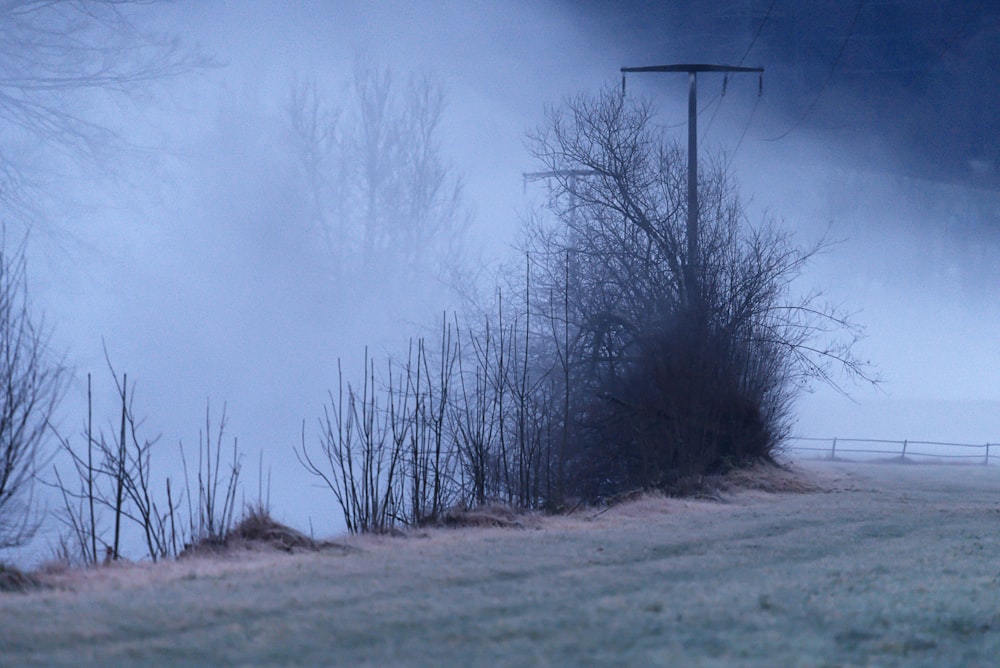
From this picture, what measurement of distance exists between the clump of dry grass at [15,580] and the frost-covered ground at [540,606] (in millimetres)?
233

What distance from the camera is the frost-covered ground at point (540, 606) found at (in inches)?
171

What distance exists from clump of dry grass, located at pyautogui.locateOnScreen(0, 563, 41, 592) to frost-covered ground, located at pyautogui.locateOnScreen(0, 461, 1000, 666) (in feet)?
0.76

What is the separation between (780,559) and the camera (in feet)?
25.0

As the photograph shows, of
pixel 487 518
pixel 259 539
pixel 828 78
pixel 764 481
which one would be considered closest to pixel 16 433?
pixel 259 539

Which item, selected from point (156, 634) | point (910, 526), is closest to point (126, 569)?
point (156, 634)

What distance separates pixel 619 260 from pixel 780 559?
13.0 metres

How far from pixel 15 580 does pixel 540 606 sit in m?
3.20

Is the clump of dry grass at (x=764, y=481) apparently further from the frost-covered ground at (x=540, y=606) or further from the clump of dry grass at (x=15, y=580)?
the clump of dry grass at (x=15, y=580)

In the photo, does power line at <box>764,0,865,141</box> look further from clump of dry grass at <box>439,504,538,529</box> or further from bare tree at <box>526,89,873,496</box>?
clump of dry grass at <box>439,504,538,529</box>

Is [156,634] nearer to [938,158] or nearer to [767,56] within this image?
[767,56]

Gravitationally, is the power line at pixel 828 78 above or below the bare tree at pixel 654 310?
above

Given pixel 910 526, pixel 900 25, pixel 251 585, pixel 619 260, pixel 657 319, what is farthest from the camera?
pixel 900 25

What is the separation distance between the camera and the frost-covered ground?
435cm

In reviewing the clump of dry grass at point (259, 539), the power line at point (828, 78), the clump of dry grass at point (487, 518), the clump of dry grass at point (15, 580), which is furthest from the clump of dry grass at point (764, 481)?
the power line at point (828, 78)
